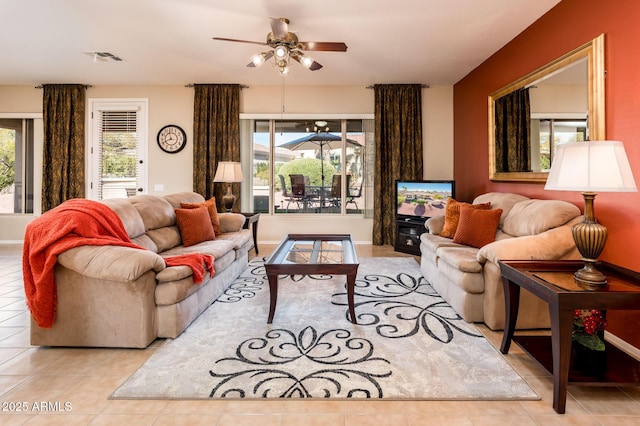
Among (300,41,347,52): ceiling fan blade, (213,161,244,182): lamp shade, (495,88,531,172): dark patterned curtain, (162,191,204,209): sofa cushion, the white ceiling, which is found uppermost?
the white ceiling

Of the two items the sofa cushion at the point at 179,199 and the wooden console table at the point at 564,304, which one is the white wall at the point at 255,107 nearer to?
the sofa cushion at the point at 179,199

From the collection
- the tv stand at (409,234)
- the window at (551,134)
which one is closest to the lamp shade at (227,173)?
the tv stand at (409,234)

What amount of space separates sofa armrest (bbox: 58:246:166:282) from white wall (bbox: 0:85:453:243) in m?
3.92

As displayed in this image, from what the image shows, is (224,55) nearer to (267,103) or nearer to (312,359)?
(267,103)

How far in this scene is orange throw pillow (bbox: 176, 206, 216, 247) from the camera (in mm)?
3625

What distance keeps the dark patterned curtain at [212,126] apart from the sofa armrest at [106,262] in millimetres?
3696

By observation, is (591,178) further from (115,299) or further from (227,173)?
(227,173)

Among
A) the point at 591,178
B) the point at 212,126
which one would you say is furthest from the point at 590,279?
the point at 212,126

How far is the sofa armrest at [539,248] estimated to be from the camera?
245cm

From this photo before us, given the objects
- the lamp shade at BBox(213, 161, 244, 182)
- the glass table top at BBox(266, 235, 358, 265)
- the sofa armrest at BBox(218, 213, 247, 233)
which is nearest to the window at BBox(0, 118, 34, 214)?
the lamp shade at BBox(213, 161, 244, 182)

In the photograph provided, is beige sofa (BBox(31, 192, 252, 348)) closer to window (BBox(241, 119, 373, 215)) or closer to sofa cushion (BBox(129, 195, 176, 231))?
sofa cushion (BBox(129, 195, 176, 231))

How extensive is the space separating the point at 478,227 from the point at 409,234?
189 centimetres

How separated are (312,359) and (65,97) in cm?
631

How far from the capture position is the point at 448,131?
5934 millimetres
